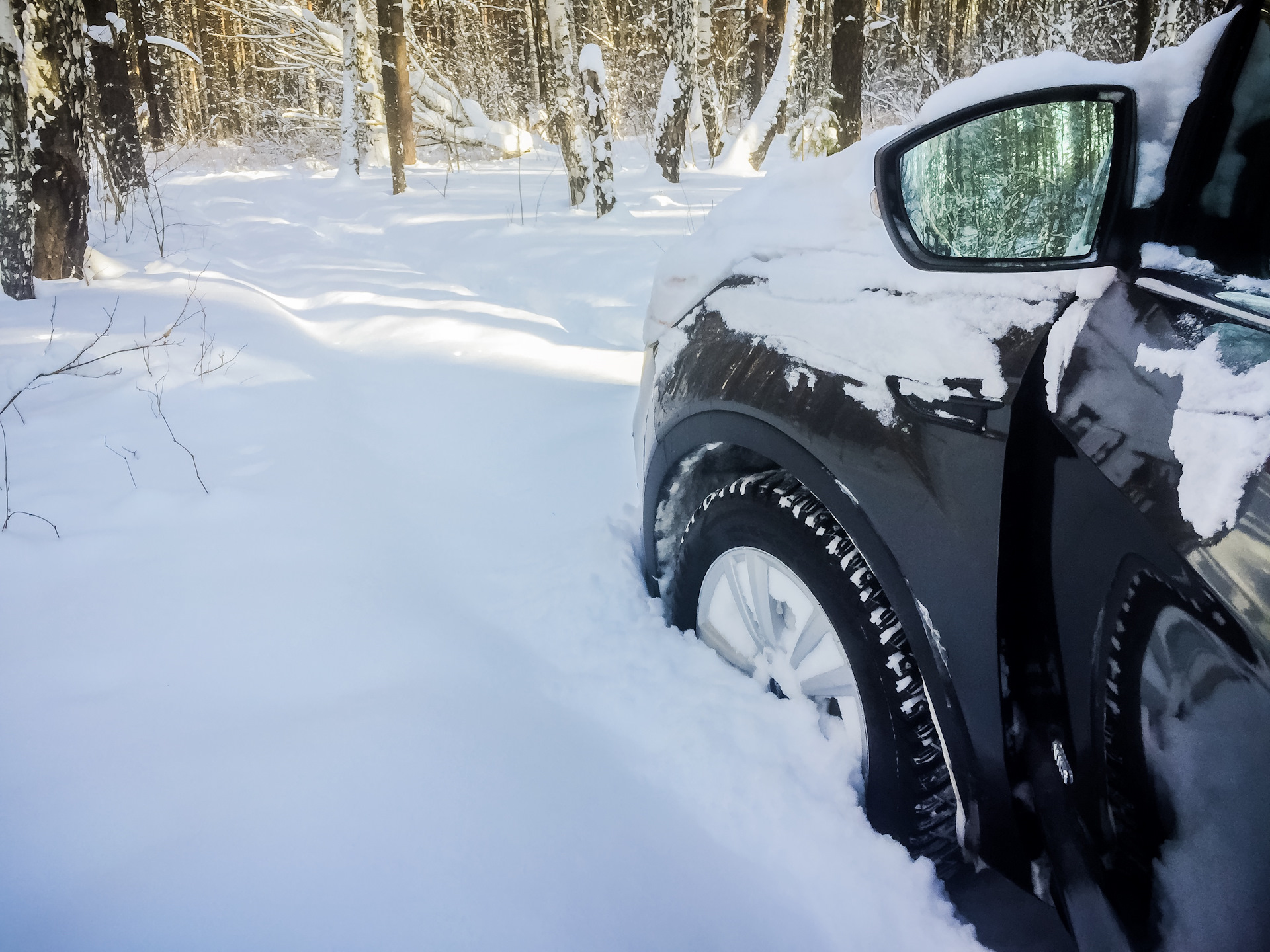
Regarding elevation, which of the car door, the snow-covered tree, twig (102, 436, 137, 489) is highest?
the snow-covered tree

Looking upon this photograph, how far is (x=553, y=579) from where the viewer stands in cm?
220

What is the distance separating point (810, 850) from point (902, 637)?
442 mm

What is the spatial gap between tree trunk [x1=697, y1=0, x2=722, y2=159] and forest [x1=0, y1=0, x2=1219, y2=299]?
4 cm

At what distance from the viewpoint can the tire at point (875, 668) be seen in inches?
46.8

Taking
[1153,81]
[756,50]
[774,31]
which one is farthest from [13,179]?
[774,31]

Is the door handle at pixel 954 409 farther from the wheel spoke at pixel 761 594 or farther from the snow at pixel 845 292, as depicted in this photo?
the wheel spoke at pixel 761 594

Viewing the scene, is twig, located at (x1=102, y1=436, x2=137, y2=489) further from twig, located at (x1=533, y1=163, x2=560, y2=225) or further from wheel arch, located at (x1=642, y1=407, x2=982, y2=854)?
twig, located at (x1=533, y1=163, x2=560, y2=225)

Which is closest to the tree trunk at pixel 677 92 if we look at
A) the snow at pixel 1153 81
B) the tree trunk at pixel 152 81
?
the snow at pixel 1153 81

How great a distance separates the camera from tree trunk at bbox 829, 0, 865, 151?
23.8ft

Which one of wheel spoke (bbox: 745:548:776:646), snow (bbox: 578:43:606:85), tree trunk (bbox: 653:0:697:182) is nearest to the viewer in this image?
wheel spoke (bbox: 745:548:776:646)

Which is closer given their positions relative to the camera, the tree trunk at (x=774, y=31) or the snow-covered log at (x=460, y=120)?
the snow-covered log at (x=460, y=120)

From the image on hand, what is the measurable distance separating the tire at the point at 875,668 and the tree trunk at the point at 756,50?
1924 centimetres

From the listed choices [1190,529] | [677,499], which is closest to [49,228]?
[677,499]

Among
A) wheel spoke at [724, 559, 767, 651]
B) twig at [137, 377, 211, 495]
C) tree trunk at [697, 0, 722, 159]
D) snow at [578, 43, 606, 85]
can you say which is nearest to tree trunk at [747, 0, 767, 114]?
tree trunk at [697, 0, 722, 159]
